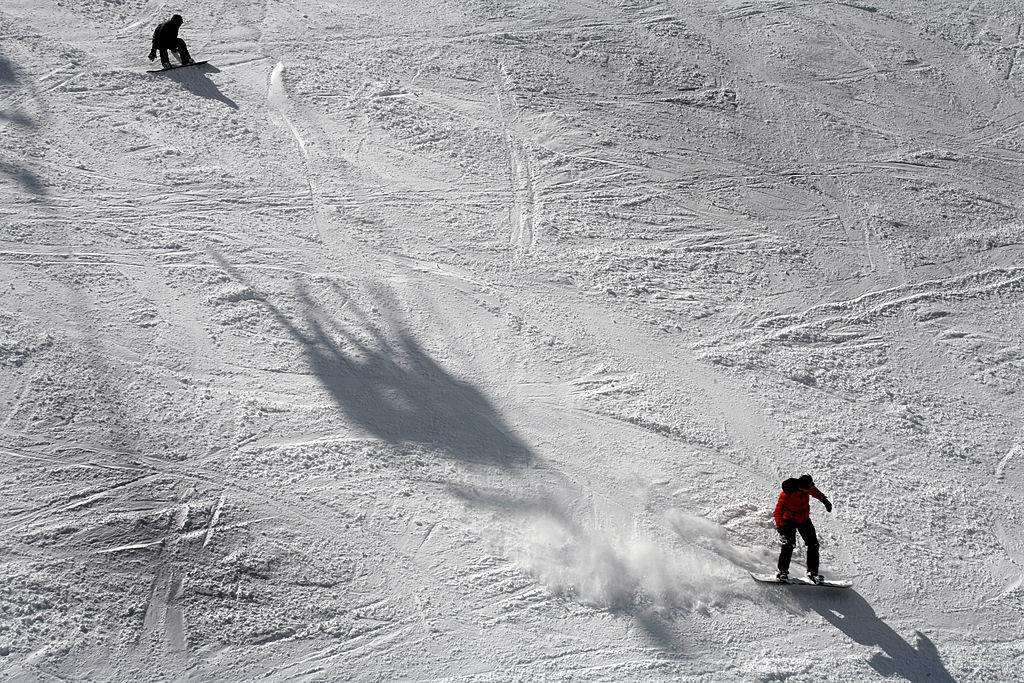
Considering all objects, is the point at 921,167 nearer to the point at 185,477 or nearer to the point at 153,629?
the point at 185,477

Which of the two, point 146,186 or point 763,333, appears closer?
point 763,333

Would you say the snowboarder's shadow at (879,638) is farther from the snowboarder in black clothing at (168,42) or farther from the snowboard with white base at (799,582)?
the snowboarder in black clothing at (168,42)

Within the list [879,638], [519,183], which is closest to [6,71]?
[519,183]

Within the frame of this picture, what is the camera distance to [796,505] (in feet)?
28.2

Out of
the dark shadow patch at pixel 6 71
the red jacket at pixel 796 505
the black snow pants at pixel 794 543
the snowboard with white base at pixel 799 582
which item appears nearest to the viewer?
the red jacket at pixel 796 505

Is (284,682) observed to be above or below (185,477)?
below

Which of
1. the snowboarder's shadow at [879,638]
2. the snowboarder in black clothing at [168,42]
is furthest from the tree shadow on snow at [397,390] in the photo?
the snowboarder in black clothing at [168,42]

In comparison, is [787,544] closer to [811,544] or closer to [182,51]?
[811,544]

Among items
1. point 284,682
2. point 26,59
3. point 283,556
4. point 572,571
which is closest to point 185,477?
point 283,556

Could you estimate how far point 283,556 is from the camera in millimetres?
8477

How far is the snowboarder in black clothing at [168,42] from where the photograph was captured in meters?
14.4

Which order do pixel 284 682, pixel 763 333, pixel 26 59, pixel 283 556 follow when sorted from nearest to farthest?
pixel 284 682, pixel 283 556, pixel 763 333, pixel 26 59

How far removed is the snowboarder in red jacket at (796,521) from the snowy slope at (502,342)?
1.19ft

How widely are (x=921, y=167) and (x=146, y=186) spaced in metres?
12.2
